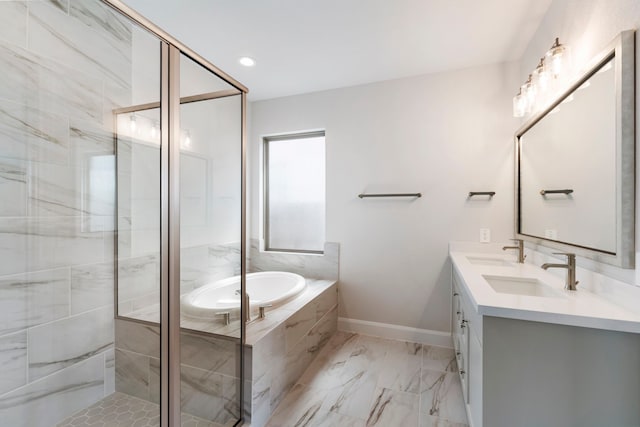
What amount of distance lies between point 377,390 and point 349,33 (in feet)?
8.34

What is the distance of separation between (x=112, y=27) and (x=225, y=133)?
0.68 metres

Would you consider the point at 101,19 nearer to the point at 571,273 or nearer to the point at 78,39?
the point at 78,39

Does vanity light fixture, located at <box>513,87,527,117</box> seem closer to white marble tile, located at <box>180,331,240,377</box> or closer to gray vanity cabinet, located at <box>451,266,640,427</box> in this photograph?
gray vanity cabinet, located at <box>451,266,640,427</box>

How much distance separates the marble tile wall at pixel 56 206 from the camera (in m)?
1.25

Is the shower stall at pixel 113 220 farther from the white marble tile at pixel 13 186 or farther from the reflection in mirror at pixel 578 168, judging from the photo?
the reflection in mirror at pixel 578 168

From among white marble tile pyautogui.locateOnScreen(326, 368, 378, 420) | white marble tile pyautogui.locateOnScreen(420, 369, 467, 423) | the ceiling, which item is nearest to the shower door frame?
the ceiling

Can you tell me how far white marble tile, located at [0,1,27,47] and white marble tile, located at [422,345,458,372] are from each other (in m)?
3.13

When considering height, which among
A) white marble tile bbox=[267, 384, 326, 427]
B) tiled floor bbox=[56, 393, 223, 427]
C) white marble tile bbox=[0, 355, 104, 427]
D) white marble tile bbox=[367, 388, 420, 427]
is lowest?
white marble tile bbox=[267, 384, 326, 427]

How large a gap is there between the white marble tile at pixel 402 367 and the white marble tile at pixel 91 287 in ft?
6.14

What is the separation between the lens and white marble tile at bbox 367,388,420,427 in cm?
160

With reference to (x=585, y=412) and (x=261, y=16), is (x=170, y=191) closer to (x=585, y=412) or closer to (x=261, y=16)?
(x=261, y=16)

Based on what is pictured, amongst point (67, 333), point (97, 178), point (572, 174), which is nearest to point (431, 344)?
point (572, 174)

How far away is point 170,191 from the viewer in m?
1.23

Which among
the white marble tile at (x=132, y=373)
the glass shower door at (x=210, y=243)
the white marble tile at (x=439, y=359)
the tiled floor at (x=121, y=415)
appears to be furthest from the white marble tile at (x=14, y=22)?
the white marble tile at (x=439, y=359)
